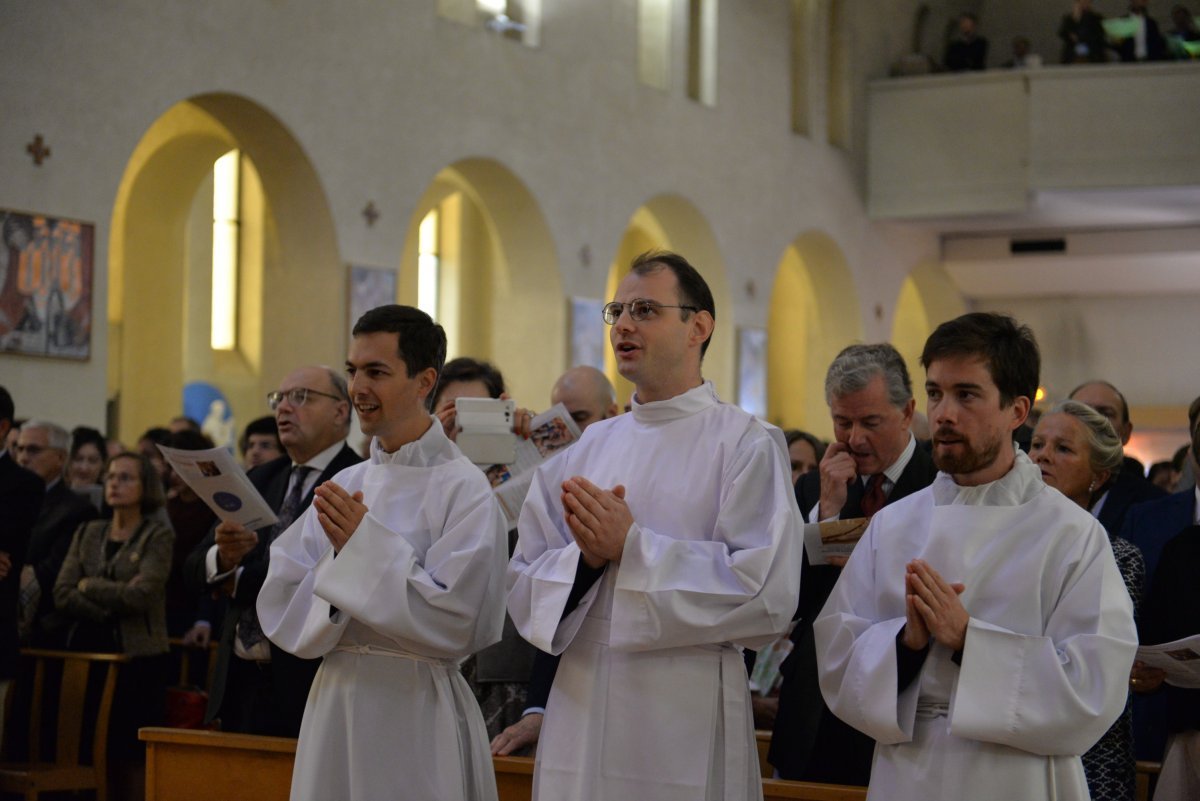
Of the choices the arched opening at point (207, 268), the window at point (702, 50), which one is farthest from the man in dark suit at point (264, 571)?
the window at point (702, 50)

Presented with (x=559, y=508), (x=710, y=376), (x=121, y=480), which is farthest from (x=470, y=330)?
(x=559, y=508)

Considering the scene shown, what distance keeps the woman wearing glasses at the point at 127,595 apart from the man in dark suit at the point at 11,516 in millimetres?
833

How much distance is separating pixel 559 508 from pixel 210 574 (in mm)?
1857

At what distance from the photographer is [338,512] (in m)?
3.72

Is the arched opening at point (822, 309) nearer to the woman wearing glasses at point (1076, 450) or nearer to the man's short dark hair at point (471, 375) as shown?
the man's short dark hair at point (471, 375)

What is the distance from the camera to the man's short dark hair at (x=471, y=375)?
5.66m

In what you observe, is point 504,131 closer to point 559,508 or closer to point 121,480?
point 121,480

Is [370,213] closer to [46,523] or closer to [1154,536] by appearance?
[46,523]

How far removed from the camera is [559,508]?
3844 millimetres

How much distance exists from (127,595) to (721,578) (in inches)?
180

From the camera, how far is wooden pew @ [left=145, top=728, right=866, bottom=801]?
4707mm

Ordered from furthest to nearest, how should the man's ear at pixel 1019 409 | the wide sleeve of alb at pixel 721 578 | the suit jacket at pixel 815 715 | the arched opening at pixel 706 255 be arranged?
the arched opening at pixel 706 255 → the suit jacket at pixel 815 715 → the wide sleeve of alb at pixel 721 578 → the man's ear at pixel 1019 409

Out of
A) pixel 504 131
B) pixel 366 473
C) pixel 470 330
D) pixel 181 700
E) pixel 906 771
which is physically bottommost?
pixel 181 700

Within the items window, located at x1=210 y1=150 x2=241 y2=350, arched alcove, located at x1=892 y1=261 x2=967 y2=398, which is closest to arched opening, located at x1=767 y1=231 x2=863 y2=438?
arched alcove, located at x1=892 y1=261 x2=967 y2=398
